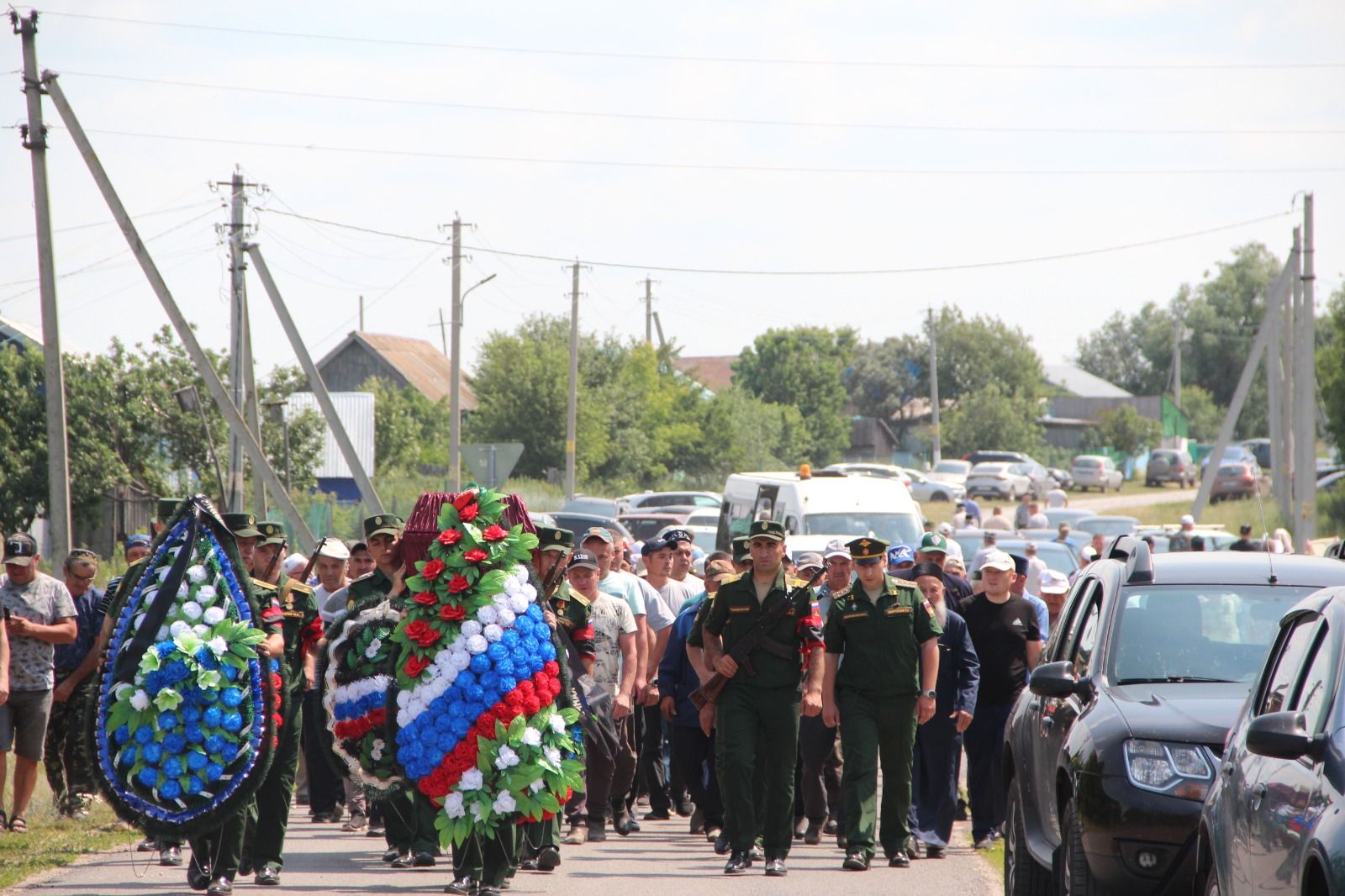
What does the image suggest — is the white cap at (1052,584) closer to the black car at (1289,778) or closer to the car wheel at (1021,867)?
the car wheel at (1021,867)

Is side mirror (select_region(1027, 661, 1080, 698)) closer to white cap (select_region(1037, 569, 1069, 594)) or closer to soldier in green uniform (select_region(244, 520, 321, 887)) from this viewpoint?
soldier in green uniform (select_region(244, 520, 321, 887))

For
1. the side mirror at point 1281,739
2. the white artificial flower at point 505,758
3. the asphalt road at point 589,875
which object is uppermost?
the side mirror at point 1281,739

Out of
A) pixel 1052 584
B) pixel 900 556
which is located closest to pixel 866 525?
pixel 1052 584

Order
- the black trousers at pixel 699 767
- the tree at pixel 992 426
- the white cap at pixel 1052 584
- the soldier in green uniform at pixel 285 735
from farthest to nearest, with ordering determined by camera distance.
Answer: the tree at pixel 992 426 → the white cap at pixel 1052 584 → the black trousers at pixel 699 767 → the soldier in green uniform at pixel 285 735

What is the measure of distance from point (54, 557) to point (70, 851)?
35.6 feet

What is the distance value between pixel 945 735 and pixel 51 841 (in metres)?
5.76

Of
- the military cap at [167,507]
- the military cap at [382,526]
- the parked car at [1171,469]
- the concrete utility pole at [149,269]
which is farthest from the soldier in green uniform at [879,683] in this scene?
the parked car at [1171,469]

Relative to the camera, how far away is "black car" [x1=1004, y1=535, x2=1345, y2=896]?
260 inches

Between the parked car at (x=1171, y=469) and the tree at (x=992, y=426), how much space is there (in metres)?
16.4

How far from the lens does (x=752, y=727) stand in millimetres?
10055

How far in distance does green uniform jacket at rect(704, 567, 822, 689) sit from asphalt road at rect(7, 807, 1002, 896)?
113 cm

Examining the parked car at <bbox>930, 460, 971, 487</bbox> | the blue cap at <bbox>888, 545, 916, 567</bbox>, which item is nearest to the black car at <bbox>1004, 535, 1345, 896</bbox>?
the blue cap at <bbox>888, 545, 916, 567</bbox>

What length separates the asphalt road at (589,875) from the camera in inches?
361

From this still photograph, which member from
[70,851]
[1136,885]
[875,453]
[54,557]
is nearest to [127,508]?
[54,557]
